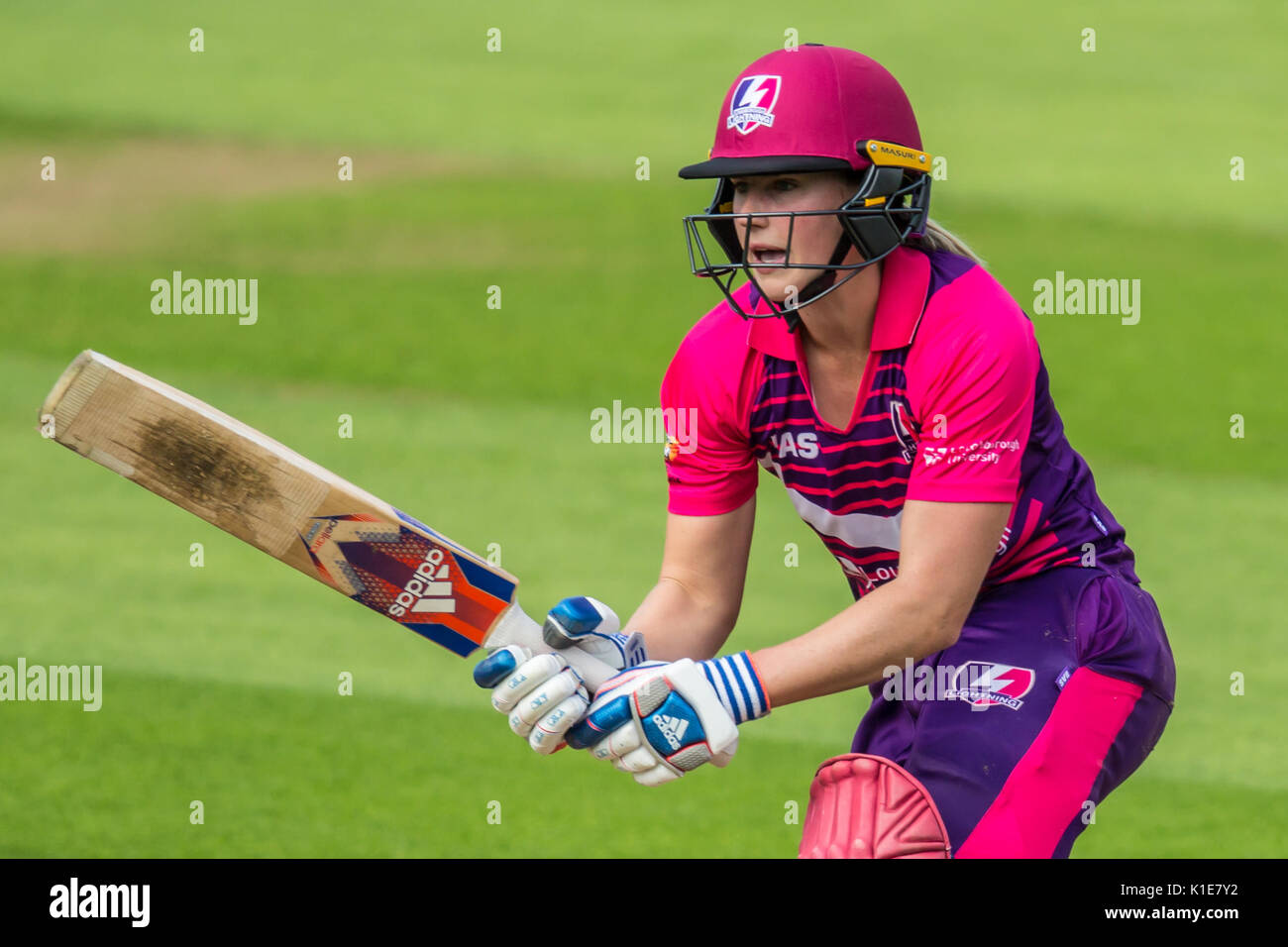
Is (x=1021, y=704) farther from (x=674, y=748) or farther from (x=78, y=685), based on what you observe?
(x=78, y=685)

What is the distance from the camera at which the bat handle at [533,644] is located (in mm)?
3753

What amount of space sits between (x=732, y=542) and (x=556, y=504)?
530 cm

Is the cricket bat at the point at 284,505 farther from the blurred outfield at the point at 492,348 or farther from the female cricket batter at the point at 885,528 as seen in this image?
the blurred outfield at the point at 492,348

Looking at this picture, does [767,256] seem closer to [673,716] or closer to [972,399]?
[972,399]

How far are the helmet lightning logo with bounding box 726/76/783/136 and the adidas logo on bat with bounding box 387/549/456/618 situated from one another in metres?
1.13

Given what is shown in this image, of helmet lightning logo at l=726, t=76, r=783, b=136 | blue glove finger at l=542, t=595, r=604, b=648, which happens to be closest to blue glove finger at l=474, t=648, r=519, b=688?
blue glove finger at l=542, t=595, r=604, b=648

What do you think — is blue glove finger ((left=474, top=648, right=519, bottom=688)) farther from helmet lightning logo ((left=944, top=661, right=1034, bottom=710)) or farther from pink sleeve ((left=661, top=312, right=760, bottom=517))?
helmet lightning logo ((left=944, top=661, right=1034, bottom=710))

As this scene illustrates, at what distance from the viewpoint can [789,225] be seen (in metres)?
3.74

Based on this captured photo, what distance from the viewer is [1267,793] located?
605 centimetres

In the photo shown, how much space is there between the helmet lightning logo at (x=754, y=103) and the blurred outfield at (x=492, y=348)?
8.37ft

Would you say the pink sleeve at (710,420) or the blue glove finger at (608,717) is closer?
the blue glove finger at (608,717)

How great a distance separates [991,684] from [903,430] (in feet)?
1.97

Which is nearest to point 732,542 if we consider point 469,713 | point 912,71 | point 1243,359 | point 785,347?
point 785,347

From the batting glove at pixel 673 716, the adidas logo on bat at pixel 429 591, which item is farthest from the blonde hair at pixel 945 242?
the adidas logo on bat at pixel 429 591
